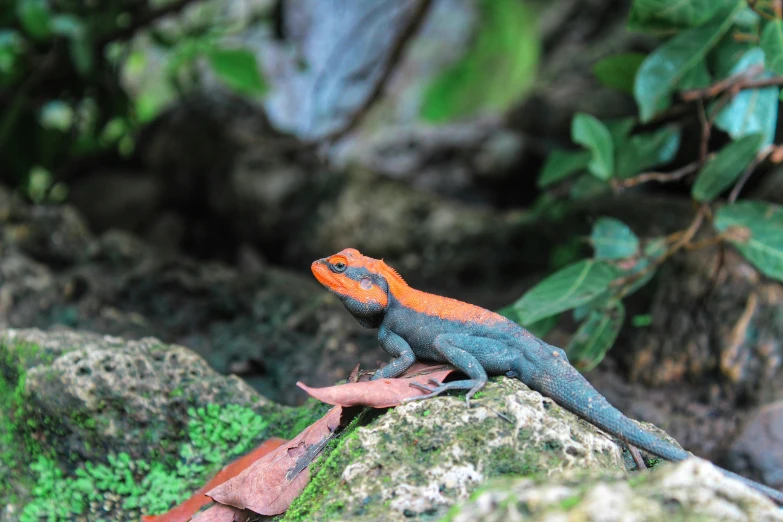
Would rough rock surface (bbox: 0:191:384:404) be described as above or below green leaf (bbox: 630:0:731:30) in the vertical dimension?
below

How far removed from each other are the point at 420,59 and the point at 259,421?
14.4m

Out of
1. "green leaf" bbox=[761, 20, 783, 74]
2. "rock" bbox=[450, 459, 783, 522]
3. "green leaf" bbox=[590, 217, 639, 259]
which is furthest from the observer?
"green leaf" bbox=[590, 217, 639, 259]

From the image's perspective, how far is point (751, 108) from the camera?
4375 millimetres

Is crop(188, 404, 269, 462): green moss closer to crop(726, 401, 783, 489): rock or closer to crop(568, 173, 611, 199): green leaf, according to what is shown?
crop(726, 401, 783, 489): rock

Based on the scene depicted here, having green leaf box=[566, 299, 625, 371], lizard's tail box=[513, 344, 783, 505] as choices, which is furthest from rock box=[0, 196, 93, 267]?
lizard's tail box=[513, 344, 783, 505]

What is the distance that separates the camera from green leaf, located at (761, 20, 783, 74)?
141 inches

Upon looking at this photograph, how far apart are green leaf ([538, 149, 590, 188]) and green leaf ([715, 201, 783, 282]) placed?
1.00 m

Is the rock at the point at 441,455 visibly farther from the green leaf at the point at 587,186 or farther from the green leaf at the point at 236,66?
the green leaf at the point at 236,66

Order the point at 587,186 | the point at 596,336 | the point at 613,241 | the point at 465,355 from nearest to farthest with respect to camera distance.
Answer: the point at 465,355, the point at 596,336, the point at 613,241, the point at 587,186

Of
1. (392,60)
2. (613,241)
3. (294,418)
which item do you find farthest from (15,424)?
(392,60)

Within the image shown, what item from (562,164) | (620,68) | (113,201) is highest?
(620,68)

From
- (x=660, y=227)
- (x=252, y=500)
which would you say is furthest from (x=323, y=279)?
(x=660, y=227)

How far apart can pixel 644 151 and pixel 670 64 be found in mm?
595

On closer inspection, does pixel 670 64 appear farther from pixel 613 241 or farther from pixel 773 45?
pixel 613 241
